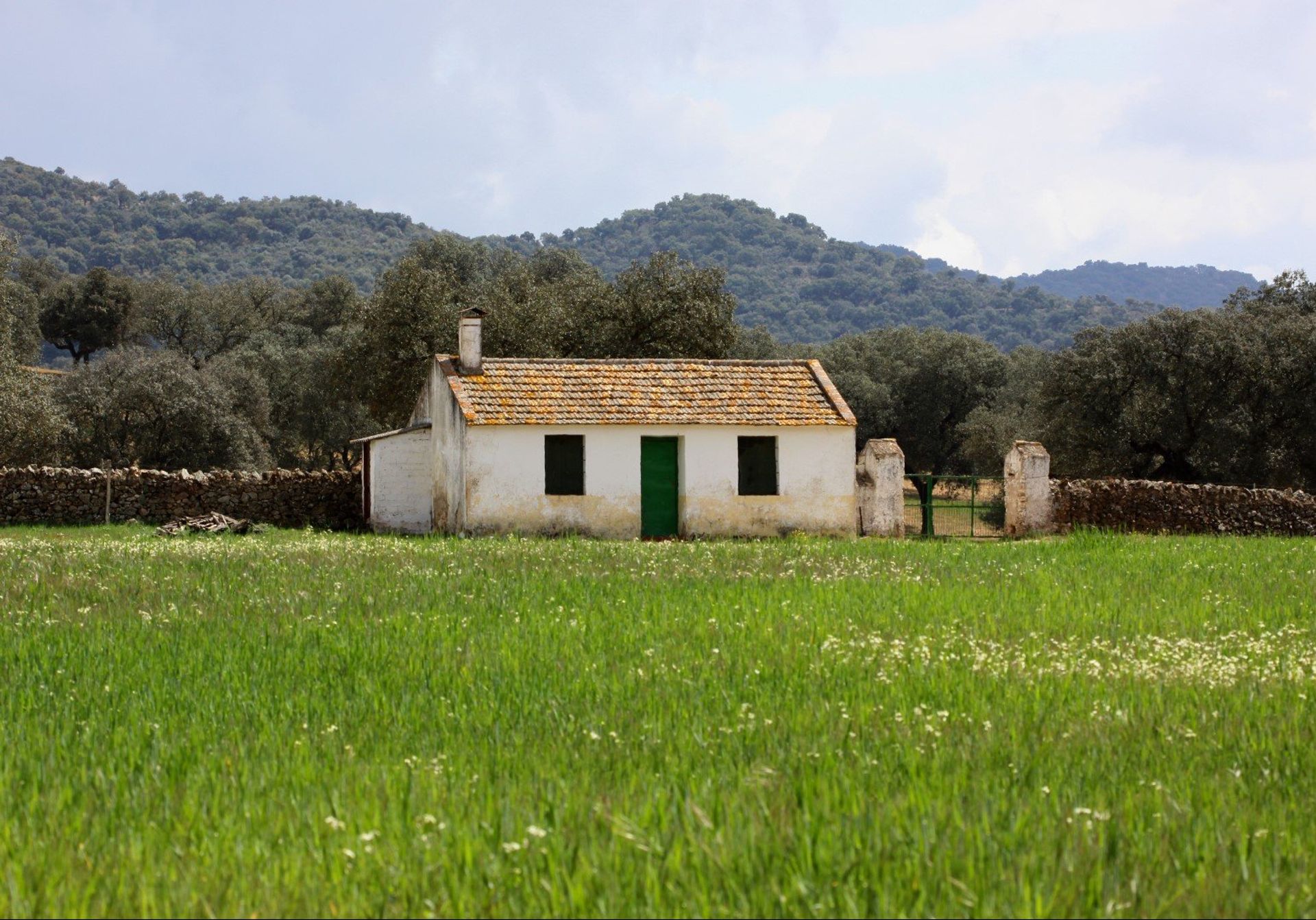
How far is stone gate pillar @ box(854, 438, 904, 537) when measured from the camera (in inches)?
1109

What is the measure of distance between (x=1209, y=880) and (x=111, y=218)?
125 meters

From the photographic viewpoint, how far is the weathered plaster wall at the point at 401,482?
101 feet

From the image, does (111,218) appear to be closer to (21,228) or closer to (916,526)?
(21,228)

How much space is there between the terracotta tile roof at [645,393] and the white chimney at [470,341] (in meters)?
0.23

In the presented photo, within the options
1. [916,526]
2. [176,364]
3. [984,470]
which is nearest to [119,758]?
[916,526]

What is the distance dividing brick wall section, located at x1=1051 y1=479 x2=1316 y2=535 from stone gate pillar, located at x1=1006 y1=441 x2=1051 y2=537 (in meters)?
0.34

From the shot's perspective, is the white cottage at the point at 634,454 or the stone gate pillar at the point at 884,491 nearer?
the white cottage at the point at 634,454

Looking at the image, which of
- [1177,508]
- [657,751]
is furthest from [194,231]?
[657,751]

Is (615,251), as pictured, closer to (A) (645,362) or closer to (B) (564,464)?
(A) (645,362)

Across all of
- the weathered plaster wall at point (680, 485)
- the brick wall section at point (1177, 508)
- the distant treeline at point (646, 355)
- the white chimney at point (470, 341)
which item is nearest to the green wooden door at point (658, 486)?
the weathered plaster wall at point (680, 485)

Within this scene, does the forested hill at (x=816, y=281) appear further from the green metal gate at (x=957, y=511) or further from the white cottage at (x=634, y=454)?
the white cottage at (x=634, y=454)

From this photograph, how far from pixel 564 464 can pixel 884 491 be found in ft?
24.5

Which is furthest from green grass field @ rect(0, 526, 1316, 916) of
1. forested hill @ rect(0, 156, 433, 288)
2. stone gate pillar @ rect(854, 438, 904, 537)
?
forested hill @ rect(0, 156, 433, 288)

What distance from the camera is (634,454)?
27969 millimetres
